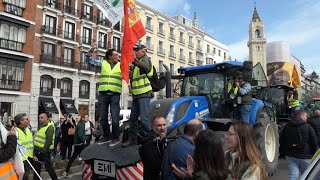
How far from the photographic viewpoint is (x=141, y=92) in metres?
6.03

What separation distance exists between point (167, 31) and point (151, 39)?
4.04 meters

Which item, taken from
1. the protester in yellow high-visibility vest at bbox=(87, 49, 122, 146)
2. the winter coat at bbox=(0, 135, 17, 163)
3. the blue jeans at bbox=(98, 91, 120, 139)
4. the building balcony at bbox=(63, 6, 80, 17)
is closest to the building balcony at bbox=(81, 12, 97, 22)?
the building balcony at bbox=(63, 6, 80, 17)

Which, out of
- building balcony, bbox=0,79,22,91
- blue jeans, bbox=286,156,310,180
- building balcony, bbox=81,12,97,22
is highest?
building balcony, bbox=81,12,97,22

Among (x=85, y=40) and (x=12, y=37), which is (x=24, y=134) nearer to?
(x=12, y=37)

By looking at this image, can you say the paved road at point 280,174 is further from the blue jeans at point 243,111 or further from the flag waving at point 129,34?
the flag waving at point 129,34

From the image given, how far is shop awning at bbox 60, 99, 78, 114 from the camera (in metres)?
34.2

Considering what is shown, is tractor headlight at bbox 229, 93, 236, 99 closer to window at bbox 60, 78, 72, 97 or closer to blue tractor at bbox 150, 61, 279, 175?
blue tractor at bbox 150, 61, 279, 175

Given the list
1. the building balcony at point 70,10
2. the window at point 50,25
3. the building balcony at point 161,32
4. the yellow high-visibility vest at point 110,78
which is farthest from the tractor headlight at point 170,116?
the building balcony at point 161,32

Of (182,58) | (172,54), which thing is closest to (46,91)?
(172,54)

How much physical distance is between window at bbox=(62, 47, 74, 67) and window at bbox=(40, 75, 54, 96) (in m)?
2.28

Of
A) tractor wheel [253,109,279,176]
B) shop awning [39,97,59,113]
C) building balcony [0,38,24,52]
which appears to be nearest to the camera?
tractor wheel [253,109,279,176]

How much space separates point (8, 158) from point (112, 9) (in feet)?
13.4

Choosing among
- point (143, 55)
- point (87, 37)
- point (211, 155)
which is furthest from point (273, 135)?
point (87, 37)

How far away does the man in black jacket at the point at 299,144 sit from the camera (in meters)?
6.30
